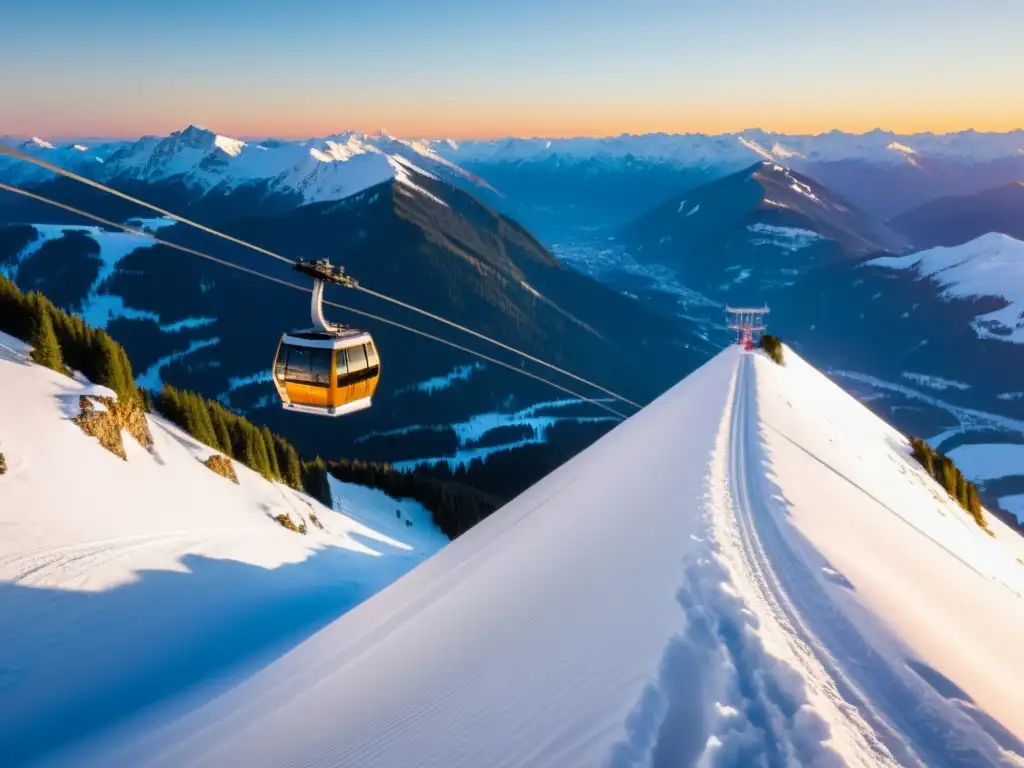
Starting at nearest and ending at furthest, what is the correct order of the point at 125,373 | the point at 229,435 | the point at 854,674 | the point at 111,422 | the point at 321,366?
the point at 854,674
the point at 321,366
the point at 111,422
the point at 125,373
the point at 229,435

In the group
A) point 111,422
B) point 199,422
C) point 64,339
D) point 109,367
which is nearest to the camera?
point 111,422

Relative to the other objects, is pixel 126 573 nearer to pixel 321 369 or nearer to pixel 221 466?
pixel 321 369

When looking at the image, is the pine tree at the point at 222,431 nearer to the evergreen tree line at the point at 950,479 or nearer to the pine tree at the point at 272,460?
the pine tree at the point at 272,460

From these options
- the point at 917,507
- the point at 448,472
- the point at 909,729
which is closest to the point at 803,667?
the point at 909,729

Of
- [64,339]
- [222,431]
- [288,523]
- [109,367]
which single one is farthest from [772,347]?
[64,339]

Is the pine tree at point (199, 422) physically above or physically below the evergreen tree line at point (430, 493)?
above

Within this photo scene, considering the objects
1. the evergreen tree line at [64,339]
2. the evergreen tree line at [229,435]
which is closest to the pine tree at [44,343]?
the evergreen tree line at [64,339]

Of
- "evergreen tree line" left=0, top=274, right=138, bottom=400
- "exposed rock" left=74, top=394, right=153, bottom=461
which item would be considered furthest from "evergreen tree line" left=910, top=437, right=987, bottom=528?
"evergreen tree line" left=0, top=274, right=138, bottom=400
